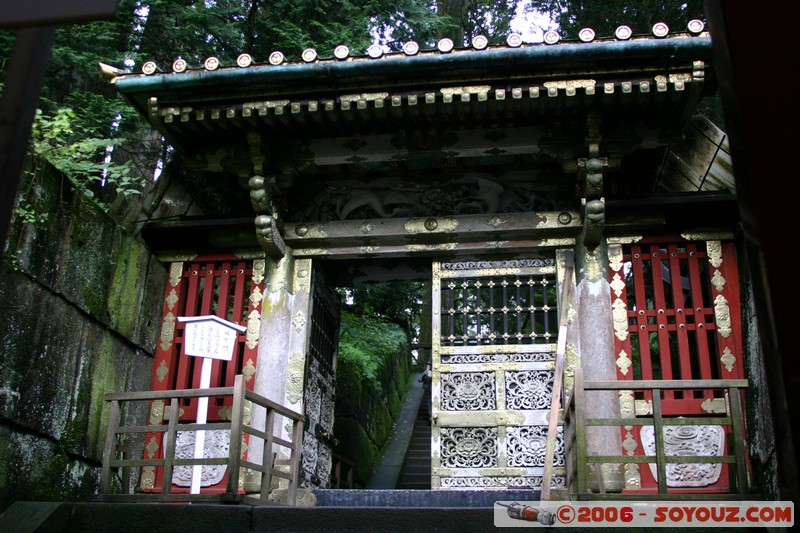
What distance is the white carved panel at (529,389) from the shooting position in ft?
25.5

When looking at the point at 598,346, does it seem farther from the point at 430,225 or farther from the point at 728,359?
the point at 430,225

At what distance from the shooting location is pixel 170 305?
878 centimetres

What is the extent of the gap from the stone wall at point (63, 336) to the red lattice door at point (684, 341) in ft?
16.6

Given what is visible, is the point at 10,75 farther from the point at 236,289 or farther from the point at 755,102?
the point at 236,289

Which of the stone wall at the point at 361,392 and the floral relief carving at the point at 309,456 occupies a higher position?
the stone wall at the point at 361,392

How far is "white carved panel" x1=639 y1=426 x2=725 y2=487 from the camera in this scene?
23.8ft

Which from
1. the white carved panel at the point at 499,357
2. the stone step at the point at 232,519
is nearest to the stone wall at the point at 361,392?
the white carved panel at the point at 499,357

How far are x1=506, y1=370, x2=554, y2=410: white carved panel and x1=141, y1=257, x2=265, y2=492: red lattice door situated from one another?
2.69 meters

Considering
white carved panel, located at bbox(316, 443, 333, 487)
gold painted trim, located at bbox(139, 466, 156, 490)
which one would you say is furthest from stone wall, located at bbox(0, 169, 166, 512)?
white carved panel, located at bbox(316, 443, 333, 487)

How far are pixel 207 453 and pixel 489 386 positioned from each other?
2943 millimetres

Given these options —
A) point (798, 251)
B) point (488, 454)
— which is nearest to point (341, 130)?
point (488, 454)

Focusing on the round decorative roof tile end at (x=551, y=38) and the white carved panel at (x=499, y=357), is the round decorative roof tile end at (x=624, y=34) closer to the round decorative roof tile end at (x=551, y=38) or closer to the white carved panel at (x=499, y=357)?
the round decorative roof tile end at (x=551, y=38)

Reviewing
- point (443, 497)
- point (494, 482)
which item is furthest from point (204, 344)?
point (494, 482)

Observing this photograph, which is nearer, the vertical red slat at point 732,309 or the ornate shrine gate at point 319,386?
the vertical red slat at point 732,309
